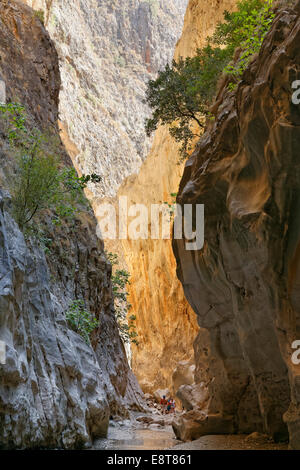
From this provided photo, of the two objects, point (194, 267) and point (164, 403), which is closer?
point (194, 267)

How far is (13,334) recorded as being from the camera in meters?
8.01

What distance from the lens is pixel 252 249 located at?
30.6 ft

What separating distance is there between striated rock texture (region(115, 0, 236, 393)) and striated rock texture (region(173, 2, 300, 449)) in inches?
772

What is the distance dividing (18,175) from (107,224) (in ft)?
116

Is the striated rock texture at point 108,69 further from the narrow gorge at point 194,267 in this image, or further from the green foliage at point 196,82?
the green foliage at point 196,82

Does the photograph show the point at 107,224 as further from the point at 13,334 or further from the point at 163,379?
the point at 13,334

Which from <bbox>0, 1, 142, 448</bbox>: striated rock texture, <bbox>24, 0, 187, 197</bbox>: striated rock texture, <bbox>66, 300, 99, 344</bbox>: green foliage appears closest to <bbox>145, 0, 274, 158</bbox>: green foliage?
<bbox>0, 1, 142, 448</bbox>: striated rock texture

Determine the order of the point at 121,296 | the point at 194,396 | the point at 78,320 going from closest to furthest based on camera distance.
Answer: the point at 78,320 < the point at 194,396 < the point at 121,296

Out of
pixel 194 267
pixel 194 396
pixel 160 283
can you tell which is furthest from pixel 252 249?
pixel 160 283

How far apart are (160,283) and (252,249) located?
28.5 metres

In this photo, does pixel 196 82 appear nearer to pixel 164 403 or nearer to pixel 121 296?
pixel 121 296

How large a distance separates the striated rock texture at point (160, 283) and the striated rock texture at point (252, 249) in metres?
19.6

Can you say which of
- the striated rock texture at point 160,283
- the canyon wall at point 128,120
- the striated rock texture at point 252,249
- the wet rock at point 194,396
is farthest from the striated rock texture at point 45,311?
the canyon wall at point 128,120

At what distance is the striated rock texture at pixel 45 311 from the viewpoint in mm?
7809
